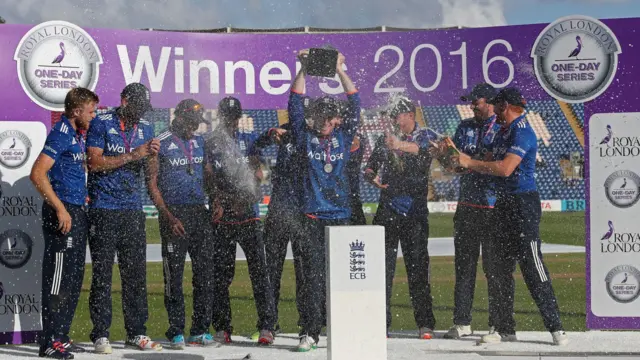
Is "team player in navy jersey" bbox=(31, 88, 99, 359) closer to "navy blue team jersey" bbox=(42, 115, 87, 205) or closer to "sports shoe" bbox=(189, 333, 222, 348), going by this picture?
"navy blue team jersey" bbox=(42, 115, 87, 205)

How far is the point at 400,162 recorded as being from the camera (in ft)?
25.5

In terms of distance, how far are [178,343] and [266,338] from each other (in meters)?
0.69

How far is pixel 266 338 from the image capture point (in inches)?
296

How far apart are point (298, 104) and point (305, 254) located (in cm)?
122

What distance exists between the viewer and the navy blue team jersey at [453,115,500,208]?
773cm

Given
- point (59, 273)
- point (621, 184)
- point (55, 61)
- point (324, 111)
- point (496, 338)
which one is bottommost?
point (496, 338)

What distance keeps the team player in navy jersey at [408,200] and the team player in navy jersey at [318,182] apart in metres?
0.39

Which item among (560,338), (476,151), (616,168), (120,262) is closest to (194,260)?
(120,262)

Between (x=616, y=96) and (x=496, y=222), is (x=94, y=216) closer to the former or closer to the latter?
(x=496, y=222)

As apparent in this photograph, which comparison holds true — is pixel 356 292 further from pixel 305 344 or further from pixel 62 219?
pixel 62 219

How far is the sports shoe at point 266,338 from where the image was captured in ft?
24.6

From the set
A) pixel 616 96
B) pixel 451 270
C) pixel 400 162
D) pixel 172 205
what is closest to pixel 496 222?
pixel 400 162

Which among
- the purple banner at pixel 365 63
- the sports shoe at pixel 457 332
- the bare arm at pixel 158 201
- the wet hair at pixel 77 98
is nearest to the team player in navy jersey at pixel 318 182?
the purple banner at pixel 365 63

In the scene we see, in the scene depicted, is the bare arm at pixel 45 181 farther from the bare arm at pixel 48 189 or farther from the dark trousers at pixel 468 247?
the dark trousers at pixel 468 247
